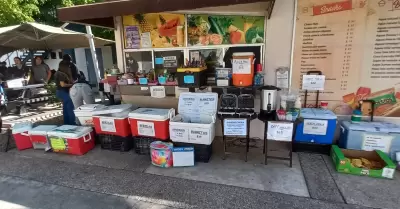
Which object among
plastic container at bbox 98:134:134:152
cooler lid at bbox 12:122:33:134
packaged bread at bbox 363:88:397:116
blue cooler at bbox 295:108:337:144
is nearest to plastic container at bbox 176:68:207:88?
plastic container at bbox 98:134:134:152

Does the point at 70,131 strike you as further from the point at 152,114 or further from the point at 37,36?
the point at 37,36

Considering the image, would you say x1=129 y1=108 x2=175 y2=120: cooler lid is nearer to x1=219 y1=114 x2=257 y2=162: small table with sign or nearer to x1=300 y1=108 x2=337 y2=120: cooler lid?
x1=219 y1=114 x2=257 y2=162: small table with sign

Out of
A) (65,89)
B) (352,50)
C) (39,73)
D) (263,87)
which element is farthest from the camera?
(39,73)

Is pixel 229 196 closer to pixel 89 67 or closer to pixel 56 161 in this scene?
pixel 56 161

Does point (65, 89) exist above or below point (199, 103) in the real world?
above

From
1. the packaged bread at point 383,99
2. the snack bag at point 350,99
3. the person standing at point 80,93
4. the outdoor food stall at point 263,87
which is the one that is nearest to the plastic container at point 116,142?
the outdoor food stall at point 263,87

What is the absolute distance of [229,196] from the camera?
8.93ft

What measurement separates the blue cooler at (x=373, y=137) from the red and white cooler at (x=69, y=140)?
471 centimetres

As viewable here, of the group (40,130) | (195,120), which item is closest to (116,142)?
(40,130)

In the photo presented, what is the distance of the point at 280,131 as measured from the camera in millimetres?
3242

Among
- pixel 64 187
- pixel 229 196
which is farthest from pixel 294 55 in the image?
pixel 64 187

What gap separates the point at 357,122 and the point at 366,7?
190 centimetres

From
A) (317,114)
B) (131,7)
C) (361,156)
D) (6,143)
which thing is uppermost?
(131,7)

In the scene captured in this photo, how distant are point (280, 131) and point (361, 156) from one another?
4.64 feet
